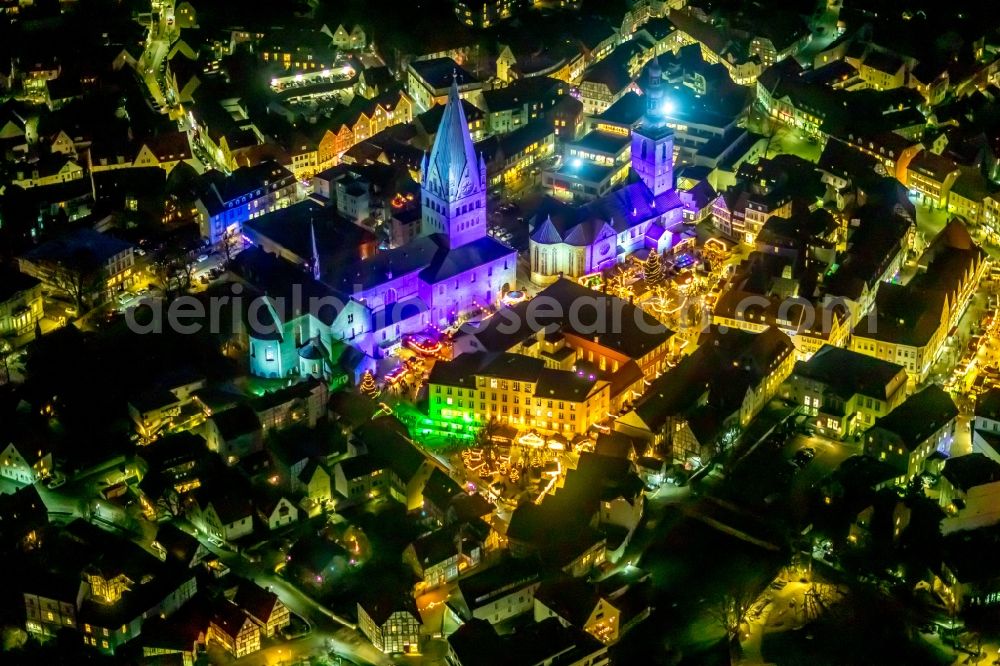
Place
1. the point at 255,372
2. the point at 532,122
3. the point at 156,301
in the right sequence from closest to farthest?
the point at 255,372 → the point at 156,301 → the point at 532,122

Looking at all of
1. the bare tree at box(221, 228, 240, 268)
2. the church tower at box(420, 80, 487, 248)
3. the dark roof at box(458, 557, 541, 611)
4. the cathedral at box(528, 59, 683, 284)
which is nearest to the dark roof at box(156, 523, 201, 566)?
the dark roof at box(458, 557, 541, 611)

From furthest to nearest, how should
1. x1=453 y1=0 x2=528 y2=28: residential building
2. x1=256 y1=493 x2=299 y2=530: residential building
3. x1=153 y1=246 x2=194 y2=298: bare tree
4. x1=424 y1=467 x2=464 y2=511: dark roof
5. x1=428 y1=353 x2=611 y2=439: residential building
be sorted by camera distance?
x1=453 y1=0 x2=528 y2=28: residential building, x1=153 y1=246 x2=194 y2=298: bare tree, x1=428 y1=353 x2=611 y2=439: residential building, x1=424 y1=467 x2=464 y2=511: dark roof, x1=256 y1=493 x2=299 y2=530: residential building

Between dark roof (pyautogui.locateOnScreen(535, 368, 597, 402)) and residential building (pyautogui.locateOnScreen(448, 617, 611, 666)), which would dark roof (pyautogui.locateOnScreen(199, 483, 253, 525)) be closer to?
residential building (pyautogui.locateOnScreen(448, 617, 611, 666))

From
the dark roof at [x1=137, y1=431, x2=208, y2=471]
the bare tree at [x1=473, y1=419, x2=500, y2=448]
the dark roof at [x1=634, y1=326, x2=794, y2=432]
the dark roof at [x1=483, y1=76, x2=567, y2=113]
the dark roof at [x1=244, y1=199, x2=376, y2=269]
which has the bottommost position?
the bare tree at [x1=473, y1=419, x2=500, y2=448]

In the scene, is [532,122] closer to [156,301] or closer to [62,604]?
[156,301]

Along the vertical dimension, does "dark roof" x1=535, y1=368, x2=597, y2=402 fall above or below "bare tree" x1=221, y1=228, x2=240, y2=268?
above

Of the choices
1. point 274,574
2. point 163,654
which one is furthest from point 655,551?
point 163,654

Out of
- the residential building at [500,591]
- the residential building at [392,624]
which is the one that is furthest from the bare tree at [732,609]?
the residential building at [392,624]

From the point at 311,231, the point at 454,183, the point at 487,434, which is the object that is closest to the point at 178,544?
the point at 487,434
